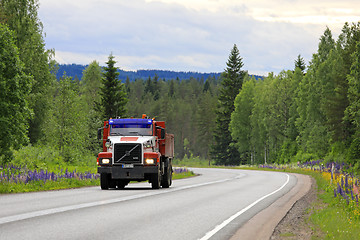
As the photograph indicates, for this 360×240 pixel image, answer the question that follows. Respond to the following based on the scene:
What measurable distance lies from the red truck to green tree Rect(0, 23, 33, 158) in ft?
37.7

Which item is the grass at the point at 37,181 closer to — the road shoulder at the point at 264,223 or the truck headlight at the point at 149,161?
the truck headlight at the point at 149,161

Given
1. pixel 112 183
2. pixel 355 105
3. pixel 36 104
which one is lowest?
pixel 112 183

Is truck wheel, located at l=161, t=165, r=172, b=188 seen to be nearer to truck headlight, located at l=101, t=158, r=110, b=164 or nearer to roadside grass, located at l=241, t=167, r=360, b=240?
truck headlight, located at l=101, t=158, r=110, b=164

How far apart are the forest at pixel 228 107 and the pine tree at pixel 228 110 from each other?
0.66 feet

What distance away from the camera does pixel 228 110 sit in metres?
106

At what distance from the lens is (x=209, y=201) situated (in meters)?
18.0

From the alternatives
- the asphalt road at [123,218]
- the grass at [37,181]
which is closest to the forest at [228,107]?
the grass at [37,181]

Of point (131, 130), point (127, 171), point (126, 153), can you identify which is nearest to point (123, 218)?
point (127, 171)

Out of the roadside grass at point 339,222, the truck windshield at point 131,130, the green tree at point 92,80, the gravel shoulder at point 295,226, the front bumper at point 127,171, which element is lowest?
the gravel shoulder at point 295,226

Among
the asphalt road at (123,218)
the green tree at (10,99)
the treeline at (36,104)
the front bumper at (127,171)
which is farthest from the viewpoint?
the treeline at (36,104)

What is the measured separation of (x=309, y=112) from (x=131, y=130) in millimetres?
56227

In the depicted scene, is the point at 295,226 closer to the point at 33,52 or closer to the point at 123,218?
the point at 123,218

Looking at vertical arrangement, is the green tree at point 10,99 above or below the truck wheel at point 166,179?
above

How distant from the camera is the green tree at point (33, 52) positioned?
54312 mm
